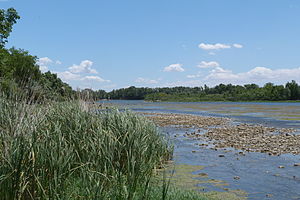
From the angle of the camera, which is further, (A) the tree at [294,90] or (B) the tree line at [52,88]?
(A) the tree at [294,90]

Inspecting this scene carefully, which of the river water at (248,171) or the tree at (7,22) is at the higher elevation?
the tree at (7,22)

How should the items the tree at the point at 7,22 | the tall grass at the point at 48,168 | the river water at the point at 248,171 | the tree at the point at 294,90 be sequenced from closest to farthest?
the tall grass at the point at 48,168 → the river water at the point at 248,171 → the tree at the point at 7,22 → the tree at the point at 294,90

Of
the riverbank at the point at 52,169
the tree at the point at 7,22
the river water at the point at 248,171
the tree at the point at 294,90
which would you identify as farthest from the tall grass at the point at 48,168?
the tree at the point at 294,90

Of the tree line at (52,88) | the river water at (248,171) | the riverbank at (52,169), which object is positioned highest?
the tree line at (52,88)

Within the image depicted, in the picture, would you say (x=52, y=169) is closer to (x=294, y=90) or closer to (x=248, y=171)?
(x=248, y=171)

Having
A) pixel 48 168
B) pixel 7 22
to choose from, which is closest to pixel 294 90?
pixel 7 22

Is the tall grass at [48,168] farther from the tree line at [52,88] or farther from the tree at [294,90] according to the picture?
the tree at [294,90]

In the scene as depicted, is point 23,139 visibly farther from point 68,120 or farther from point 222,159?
point 222,159

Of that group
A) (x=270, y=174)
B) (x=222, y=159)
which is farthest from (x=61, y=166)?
(x=222, y=159)

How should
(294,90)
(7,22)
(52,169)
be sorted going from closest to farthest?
1. (52,169)
2. (7,22)
3. (294,90)

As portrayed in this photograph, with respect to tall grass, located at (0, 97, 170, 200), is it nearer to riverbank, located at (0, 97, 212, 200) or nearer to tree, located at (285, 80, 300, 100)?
riverbank, located at (0, 97, 212, 200)

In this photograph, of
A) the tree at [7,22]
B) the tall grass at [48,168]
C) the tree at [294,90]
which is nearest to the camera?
the tall grass at [48,168]

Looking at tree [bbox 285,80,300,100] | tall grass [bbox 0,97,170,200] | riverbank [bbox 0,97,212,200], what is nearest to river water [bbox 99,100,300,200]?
riverbank [bbox 0,97,212,200]

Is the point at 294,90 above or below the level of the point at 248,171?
above
